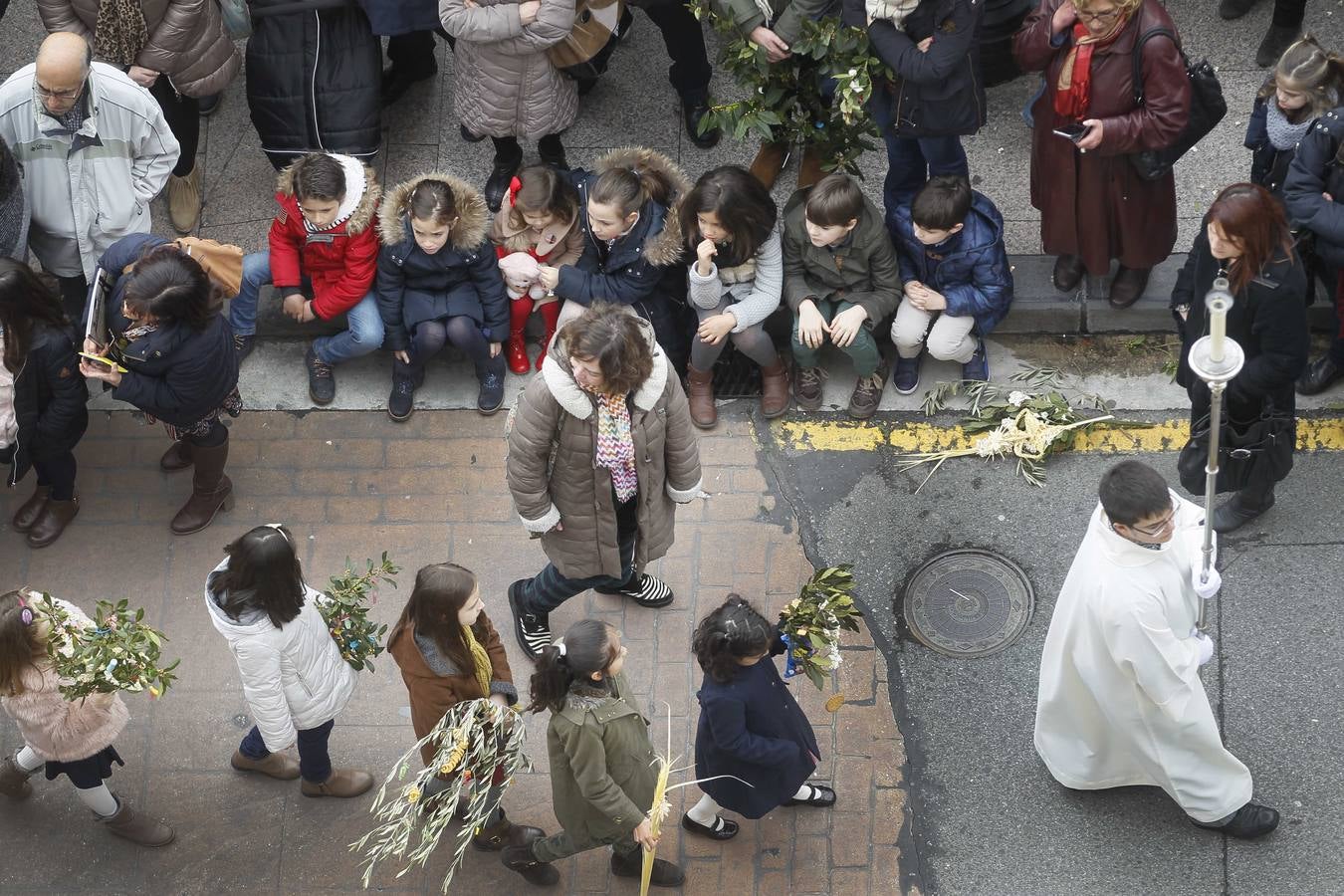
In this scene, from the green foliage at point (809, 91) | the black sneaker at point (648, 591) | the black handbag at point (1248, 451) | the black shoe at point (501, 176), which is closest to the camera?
the black handbag at point (1248, 451)

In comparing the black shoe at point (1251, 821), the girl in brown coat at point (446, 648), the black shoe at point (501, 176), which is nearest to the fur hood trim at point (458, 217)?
the black shoe at point (501, 176)

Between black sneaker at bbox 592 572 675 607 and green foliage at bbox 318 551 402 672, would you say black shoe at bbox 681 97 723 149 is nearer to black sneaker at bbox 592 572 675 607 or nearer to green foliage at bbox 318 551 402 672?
black sneaker at bbox 592 572 675 607

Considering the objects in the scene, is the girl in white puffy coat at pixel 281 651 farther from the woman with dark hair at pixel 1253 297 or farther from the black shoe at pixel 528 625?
the woman with dark hair at pixel 1253 297

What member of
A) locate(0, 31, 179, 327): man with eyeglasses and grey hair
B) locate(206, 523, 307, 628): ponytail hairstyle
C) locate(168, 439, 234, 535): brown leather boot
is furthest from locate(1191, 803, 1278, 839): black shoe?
locate(0, 31, 179, 327): man with eyeglasses and grey hair

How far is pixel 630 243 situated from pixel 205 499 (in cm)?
231

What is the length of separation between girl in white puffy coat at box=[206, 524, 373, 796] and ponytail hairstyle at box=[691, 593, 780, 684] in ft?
4.76

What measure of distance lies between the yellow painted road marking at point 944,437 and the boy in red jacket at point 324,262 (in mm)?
2073

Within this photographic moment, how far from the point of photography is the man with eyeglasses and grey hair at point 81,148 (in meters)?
7.01

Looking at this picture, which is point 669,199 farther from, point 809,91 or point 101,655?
point 101,655

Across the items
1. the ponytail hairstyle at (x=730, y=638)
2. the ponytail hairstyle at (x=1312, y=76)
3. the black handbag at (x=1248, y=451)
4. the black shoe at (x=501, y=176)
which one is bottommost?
the black handbag at (x=1248, y=451)

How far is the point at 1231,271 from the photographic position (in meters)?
6.09

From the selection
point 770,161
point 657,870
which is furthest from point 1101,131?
point 657,870

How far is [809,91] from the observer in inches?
294

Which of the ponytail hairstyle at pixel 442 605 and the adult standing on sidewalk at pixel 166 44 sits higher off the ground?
the adult standing on sidewalk at pixel 166 44
